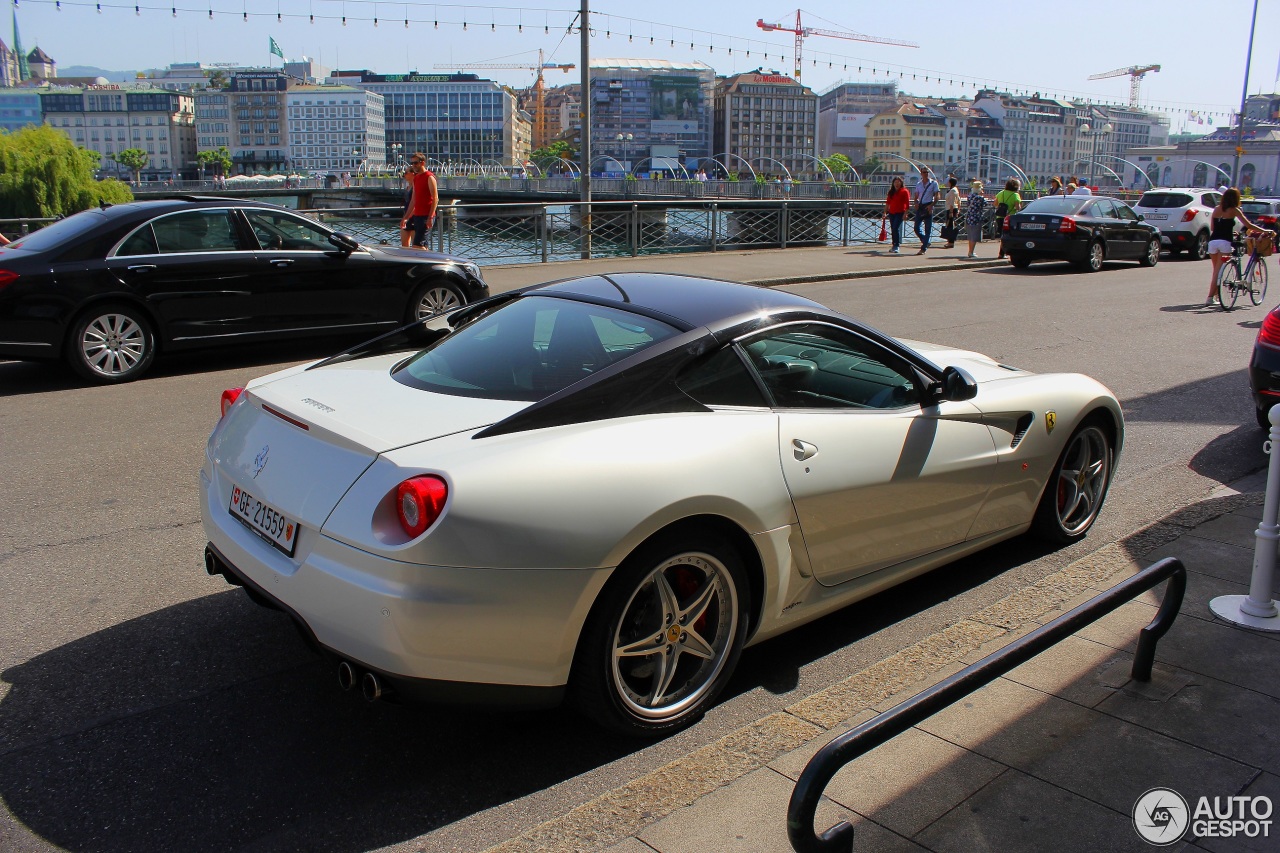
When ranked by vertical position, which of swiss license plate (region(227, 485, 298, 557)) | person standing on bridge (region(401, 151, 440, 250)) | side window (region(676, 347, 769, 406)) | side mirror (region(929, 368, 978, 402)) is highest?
person standing on bridge (region(401, 151, 440, 250))

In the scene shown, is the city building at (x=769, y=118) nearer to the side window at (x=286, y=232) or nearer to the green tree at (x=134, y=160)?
the green tree at (x=134, y=160)

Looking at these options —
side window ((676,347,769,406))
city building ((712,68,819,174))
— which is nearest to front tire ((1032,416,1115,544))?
side window ((676,347,769,406))

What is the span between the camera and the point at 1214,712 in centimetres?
330

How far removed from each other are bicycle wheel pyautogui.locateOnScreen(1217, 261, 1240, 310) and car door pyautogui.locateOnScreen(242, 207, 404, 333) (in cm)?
1192

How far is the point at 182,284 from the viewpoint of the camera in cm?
911

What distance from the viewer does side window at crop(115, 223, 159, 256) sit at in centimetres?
890

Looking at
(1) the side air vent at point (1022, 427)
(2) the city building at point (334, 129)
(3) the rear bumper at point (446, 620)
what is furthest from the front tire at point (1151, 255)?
(2) the city building at point (334, 129)

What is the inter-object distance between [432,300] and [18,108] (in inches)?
7928

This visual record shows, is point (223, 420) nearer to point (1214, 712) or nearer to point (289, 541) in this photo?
point (289, 541)

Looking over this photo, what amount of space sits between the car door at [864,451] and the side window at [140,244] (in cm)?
710

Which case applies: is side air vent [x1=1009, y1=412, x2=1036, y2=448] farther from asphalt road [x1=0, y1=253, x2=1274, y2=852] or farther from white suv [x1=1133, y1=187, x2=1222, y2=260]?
white suv [x1=1133, y1=187, x2=1222, y2=260]

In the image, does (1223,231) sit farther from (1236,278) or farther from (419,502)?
(419,502)

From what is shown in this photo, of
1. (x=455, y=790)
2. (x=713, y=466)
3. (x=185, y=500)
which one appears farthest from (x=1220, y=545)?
(x=185, y=500)

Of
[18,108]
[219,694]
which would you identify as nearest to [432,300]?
[219,694]
